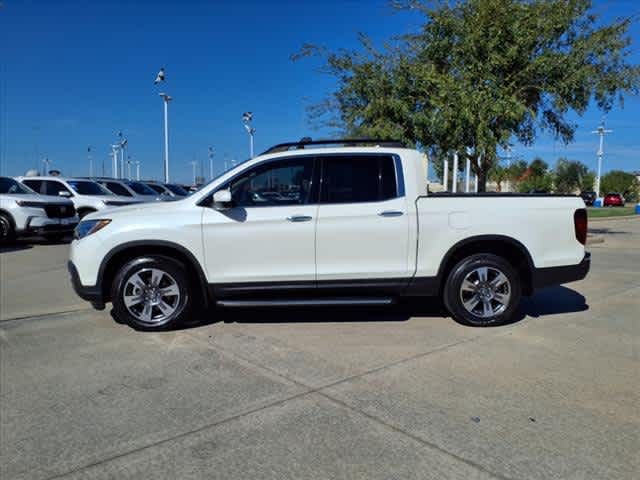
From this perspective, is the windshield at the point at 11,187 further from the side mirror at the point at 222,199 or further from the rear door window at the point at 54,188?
the side mirror at the point at 222,199

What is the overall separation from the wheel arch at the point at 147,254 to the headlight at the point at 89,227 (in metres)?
0.31

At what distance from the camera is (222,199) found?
4.86 meters

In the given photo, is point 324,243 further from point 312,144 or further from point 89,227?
point 89,227

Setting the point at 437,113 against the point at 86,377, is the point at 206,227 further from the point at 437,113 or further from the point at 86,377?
the point at 437,113

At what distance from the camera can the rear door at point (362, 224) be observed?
5047 millimetres

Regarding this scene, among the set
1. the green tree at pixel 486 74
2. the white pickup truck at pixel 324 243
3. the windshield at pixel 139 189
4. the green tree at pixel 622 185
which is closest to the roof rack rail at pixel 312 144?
the white pickup truck at pixel 324 243

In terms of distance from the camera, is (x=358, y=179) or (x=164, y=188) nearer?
(x=358, y=179)

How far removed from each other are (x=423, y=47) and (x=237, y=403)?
1248 centimetres

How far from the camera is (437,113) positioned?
12648 mm

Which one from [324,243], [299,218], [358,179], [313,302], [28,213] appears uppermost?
[358,179]

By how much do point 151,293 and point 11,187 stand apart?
1113cm

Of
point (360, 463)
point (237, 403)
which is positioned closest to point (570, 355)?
point (360, 463)

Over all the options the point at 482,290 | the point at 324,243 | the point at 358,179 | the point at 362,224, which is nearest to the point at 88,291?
the point at 324,243

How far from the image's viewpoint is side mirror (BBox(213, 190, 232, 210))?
484 centimetres
